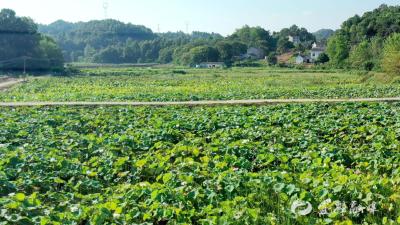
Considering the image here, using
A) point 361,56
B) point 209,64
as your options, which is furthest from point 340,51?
point 209,64

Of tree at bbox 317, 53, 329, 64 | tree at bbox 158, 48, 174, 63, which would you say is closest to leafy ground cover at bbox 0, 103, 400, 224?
tree at bbox 317, 53, 329, 64

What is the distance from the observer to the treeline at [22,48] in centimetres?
7094

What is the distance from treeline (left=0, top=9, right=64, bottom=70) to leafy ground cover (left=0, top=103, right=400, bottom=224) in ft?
193

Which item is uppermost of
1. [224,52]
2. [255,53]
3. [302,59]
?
[224,52]

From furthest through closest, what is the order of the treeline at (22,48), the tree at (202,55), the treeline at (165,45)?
the treeline at (165,45) < the tree at (202,55) < the treeline at (22,48)

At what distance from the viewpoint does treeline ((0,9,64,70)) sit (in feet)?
233

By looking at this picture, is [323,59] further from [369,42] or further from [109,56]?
[109,56]

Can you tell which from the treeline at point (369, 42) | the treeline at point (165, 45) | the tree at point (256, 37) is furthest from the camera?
the tree at point (256, 37)

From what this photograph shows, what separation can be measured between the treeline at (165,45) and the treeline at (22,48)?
33864mm

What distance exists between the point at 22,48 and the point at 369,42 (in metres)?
56.5

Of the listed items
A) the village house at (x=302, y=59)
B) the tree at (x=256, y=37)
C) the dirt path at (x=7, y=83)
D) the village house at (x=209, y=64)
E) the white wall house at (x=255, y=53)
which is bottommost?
the dirt path at (x=7, y=83)

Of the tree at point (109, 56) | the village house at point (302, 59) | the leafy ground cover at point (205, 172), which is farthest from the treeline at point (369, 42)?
the tree at point (109, 56)

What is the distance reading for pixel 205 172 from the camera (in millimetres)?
8945

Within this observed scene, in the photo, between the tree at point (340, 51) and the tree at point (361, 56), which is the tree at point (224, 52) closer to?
the tree at point (340, 51)
